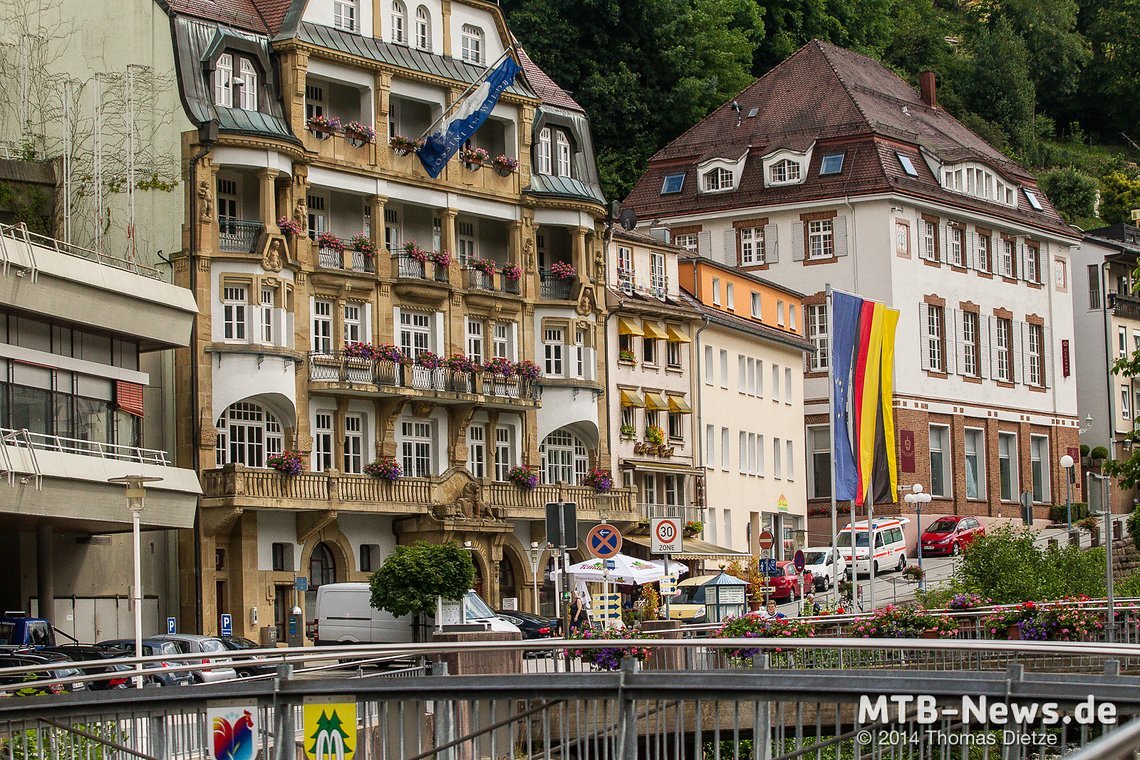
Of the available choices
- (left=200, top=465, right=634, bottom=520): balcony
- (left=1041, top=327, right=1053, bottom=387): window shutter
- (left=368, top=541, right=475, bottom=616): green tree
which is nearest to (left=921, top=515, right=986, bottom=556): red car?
(left=1041, top=327, right=1053, bottom=387): window shutter

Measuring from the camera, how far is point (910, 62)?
394 ft

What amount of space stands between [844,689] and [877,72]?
86677 millimetres

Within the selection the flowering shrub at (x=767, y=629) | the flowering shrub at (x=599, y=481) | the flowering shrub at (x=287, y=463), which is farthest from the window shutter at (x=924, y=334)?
the flowering shrub at (x=767, y=629)

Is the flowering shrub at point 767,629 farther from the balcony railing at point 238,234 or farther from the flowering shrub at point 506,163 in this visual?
the flowering shrub at point 506,163

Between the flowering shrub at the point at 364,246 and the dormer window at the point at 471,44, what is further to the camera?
the dormer window at the point at 471,44

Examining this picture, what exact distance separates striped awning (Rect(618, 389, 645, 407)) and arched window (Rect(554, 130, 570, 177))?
6.98 meters

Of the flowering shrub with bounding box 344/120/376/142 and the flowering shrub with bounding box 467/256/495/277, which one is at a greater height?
the flowering shrub with bounding box 344/120/376/142

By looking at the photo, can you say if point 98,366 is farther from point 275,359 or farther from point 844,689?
point 844,689

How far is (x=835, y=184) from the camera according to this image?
276ft

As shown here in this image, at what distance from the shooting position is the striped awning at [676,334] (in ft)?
229

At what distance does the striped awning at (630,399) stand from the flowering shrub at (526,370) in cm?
522

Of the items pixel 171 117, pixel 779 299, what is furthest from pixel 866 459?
pixel 779 299

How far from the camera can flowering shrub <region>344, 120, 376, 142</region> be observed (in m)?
58.3

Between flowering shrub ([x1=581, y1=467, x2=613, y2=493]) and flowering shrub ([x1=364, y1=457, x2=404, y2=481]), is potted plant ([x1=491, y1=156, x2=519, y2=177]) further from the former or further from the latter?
flowering shrub ([x1=364, y1=457, x2=404, y2=481])
